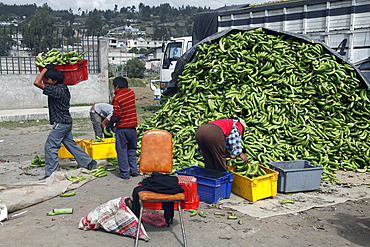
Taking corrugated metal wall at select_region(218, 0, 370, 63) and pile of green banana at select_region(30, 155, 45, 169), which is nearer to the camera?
pile of green banana at select_region(30, 155, 45, 169)

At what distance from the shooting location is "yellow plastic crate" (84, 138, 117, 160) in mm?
7357

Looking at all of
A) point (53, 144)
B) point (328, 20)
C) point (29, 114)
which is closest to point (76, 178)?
point (53, 144)

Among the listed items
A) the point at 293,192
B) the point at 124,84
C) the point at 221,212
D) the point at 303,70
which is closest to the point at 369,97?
the point at 303,70

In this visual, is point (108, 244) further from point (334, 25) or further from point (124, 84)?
point (334, 25)

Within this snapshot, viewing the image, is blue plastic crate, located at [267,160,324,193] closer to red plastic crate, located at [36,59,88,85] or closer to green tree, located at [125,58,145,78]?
red plastic crate, located at [36,59,88,85]

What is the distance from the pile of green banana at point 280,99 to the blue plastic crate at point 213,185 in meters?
1.14

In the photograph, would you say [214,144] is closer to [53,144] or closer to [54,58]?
[53,144]

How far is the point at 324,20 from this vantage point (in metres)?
9.05

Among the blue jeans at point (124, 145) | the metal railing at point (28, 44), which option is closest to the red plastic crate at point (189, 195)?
the blue jeans at point (124, 145)

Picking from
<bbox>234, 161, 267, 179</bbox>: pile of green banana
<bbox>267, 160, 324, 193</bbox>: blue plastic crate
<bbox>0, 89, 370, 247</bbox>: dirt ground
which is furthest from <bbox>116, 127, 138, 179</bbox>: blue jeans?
<bbox>267, 160, 324, 193</bbox>: blue plastic crate

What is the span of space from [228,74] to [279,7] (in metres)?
3.79

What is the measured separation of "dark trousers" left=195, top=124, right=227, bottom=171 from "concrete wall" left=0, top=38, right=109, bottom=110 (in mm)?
11930

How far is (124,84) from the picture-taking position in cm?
662

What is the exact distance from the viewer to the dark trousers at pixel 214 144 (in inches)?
210
